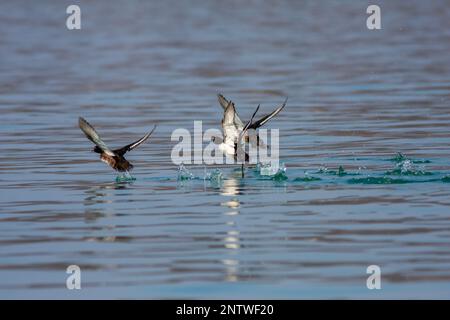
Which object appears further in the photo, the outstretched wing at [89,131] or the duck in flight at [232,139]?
the duck in flight at [232,139]

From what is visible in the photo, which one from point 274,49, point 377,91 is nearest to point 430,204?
point 377,91

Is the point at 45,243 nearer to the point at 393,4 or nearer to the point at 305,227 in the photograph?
the point at 305,227

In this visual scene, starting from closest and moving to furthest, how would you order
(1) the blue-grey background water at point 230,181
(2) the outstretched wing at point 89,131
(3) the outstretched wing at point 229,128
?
(1) the blue-grey background water at point 230,181, (2) the outstretched wing at point 89,131, (3) the outstretched wing at point 229,128

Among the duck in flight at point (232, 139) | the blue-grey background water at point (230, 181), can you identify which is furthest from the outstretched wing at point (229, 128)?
the blue-grey background water at point (230, 181)

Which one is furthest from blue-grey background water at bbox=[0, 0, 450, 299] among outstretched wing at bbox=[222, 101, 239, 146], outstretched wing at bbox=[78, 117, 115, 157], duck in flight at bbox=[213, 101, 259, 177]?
outstretched wing at bbox=[78, 117, 115, 157]

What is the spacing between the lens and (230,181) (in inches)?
617

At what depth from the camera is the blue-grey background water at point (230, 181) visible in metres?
10.6

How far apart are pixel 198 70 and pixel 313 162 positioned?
15000mm

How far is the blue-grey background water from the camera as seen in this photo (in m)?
10.6

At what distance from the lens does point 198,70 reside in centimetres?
3148

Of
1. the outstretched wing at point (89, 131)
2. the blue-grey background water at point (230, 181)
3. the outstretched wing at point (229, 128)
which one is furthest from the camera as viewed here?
the outstretched wing at point (229, 128)

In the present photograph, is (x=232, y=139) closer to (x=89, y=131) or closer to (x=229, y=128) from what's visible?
(x=229, y=128)

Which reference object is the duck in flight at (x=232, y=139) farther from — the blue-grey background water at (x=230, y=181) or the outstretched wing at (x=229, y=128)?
the blue-grey background water at (x=230, y=181)

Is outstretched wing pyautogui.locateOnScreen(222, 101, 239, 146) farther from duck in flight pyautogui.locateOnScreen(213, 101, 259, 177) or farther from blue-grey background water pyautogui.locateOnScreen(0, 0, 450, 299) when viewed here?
blue-grey background water pyautogui.locateOnScreen(0, 0, 450, 299)
